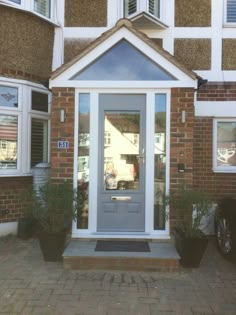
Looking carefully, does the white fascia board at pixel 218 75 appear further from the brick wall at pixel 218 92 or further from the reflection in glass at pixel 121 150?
the reflection in glass at pixel 121 150

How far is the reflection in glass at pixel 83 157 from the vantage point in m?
6.11

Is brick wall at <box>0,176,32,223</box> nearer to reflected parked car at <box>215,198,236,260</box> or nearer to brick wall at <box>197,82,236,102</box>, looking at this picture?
reflected parked car at <box>215,198,236,260</box>

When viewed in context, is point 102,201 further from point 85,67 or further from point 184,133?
point 85,67

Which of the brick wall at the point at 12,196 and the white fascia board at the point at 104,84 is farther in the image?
the brick wall at the point at 12,196

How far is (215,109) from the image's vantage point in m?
7.31

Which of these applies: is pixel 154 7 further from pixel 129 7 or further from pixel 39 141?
pixel 39 141

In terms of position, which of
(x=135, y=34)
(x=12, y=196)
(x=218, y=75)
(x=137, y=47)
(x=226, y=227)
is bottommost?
(x=226, y=227)

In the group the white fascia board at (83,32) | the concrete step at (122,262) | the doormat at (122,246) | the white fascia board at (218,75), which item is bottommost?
the concrete step at (122,262)

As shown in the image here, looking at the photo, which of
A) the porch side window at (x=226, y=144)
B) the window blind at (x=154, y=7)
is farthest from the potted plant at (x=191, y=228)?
the window blind at (x=154, y=7)

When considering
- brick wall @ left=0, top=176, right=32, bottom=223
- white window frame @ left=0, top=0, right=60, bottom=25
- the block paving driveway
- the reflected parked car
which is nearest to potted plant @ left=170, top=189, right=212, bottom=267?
the block paving driveway

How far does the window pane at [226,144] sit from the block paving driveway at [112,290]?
247cm

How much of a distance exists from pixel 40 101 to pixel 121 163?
2.35 m

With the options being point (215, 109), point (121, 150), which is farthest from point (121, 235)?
point (215, 109)

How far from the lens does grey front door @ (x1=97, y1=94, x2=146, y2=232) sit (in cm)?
612
